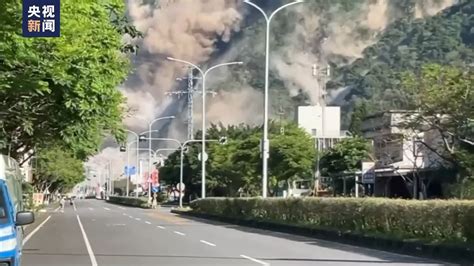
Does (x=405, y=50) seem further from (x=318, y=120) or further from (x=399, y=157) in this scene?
(x=399, y=157)

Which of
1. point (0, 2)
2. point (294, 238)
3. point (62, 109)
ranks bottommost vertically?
point (294, 238)

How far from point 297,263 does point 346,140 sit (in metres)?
64.0

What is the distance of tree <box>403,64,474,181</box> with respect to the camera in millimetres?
38000

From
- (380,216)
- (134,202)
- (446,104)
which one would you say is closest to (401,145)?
(446,104)

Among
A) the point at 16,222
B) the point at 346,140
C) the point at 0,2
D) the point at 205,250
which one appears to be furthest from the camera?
the point at 346,140

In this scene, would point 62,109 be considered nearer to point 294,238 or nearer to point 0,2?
point 0,2

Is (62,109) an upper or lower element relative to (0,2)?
lower

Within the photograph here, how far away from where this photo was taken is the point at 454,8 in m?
141

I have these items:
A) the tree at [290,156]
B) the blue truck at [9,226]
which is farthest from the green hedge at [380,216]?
the tree at [290,156]

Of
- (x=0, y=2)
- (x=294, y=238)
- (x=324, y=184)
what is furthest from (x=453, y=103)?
(x=324, y=184)

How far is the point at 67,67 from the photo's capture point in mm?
21344

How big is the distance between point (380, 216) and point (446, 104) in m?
13.9

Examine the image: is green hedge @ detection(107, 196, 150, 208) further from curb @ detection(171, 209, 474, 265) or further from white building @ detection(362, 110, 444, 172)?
curb @ detection(171, 209, 474, 265)

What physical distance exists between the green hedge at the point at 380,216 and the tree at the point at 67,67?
8.78 meters
